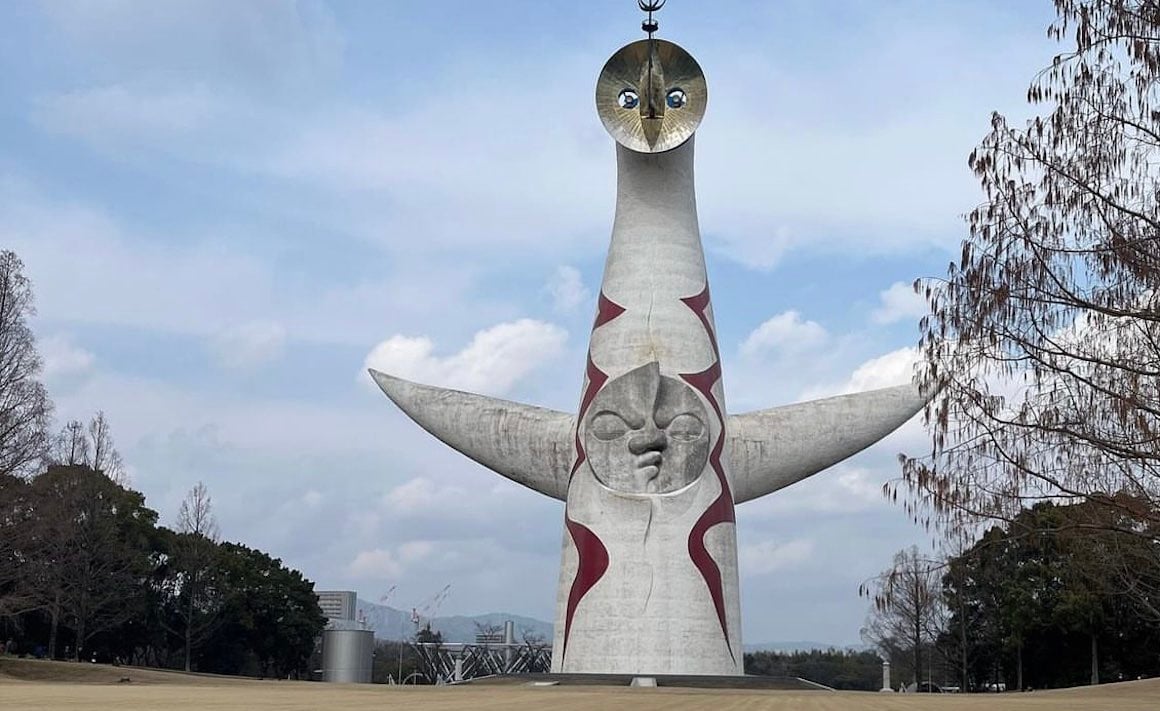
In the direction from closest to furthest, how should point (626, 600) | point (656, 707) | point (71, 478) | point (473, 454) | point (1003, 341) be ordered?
1. point (1003, 341)
2. point (656, 707)
3. point (626, 600)
4. point (473, 454)
5. point (71, 478)

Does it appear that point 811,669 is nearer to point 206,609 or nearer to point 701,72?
point 206,609

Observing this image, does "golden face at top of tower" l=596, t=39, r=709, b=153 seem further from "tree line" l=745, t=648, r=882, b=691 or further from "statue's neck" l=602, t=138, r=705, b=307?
"tree line" l=745, t=648, r=882, b=691

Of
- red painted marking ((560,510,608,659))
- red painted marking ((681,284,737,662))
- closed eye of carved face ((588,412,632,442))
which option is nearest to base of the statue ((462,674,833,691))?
red painted marking ((681,284,737,662))

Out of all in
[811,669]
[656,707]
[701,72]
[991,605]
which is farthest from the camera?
[811,669]

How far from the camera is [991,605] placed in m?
40.5

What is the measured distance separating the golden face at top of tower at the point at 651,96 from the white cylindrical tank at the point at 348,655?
62.7 ft

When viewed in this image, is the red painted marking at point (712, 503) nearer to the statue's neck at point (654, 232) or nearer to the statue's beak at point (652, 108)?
the statue's neck at point (654, 232)

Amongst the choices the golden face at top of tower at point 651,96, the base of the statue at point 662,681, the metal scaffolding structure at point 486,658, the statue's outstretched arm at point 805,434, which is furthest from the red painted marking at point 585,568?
the metal scaffolding structure at point 486,658

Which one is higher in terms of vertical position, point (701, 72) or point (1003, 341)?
point (701, 72)

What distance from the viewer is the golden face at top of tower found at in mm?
22094

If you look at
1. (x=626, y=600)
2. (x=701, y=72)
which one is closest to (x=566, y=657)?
(x=626, y=600)

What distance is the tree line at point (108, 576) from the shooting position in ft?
79.9

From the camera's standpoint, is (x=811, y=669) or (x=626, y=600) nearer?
(x=626, y=600)

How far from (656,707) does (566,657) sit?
1081 centimetres
